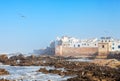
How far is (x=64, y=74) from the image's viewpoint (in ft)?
72.0

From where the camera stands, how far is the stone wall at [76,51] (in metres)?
74.7

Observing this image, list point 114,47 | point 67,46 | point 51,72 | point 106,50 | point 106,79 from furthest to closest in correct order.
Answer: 1. point 67,46
2. point 114,47
3. point 106,50
4. point 51,72
5. point 106,79

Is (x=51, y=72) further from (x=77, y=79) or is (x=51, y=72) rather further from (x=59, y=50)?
(x=59, y=50)

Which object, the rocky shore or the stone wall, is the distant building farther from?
the rocky shore

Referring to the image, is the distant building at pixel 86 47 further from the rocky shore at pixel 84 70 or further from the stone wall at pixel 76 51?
the rocky shore at pixel 84 70

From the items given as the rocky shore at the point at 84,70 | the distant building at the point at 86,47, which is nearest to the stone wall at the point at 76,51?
the distant building at the point at 86,47

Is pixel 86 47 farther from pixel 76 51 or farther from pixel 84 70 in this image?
pixel 84 70

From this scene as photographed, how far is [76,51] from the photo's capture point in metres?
77.9

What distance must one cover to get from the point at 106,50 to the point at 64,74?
47.9 meters

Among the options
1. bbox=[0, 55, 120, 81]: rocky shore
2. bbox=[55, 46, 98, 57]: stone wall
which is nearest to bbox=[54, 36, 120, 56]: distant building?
bbox=[55, 46, 98, 57]: stone wall

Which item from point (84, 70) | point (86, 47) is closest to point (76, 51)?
point (86, 47)

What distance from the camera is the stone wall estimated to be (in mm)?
74675

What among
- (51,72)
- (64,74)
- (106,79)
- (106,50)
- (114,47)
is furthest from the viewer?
(114,47)

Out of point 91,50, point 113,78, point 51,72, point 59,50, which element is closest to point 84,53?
point 91,50
